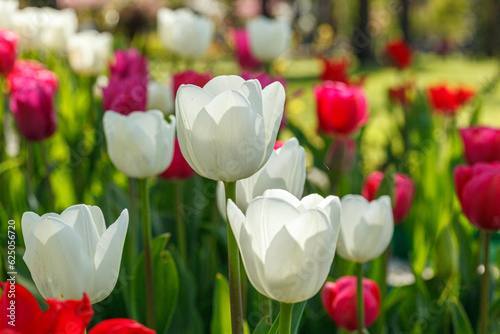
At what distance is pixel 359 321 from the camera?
3.08ft

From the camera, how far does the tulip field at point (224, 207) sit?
0.56 metres

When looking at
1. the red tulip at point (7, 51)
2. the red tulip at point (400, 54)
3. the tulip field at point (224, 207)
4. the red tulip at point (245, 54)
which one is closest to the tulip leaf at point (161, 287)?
the tulip field at point (224, 207)

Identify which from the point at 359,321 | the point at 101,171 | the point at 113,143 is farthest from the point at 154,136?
the point at 101,171

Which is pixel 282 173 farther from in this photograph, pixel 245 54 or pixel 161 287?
pixel 245 54

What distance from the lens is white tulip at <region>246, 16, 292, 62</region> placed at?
247 centimetres

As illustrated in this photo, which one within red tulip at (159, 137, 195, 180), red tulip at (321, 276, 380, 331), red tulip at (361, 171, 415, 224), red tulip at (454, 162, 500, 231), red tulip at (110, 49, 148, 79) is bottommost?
red tulip at (321, 276, 380, 331)

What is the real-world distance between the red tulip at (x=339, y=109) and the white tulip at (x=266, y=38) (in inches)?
34.5

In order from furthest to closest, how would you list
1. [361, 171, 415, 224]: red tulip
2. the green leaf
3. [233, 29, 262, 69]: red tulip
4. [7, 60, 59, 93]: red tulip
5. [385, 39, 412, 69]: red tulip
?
1. [385, 39, 412, 69]: red tulip
2. [233, 29, 262, 69]: red tulip
3. [7, 60, 59, 93]: red tulip
4. [361, 171, 415, 224]: red tulip
5. the green leaf

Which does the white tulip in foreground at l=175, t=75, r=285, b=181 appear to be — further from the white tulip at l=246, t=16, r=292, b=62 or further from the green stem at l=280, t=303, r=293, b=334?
the white tulip at l=246, t=16, r=292, b=62

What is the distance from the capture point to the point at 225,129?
604mm

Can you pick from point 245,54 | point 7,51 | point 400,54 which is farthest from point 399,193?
point 400,54

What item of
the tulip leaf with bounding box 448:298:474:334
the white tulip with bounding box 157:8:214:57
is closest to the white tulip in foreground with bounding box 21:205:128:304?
the tulip leaf with bounding box 448:298:474:334

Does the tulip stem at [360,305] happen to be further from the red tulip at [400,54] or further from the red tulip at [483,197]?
the red tulip at [400,54]

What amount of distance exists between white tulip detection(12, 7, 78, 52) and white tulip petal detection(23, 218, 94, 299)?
2.11 meters
